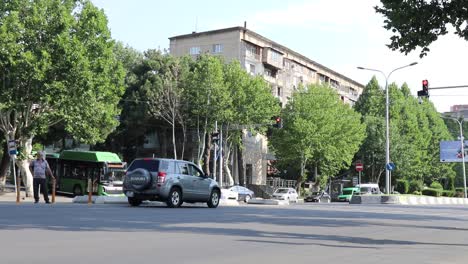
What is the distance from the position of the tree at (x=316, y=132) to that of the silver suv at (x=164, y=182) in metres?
41.5

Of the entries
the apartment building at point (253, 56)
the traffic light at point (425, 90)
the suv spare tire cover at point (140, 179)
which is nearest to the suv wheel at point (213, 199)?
the suv spare tire cover at point (140, 179)

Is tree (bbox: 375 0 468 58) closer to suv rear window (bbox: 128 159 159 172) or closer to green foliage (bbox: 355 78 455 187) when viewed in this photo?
suv rear window (bbox: 128 159 159 172)

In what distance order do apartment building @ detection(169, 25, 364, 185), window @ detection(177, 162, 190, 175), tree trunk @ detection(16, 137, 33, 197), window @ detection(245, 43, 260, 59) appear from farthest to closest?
window @ detection(245, 43, 260, 59), apartment building @ detection(169, 25, 364, 185), tree trunk @ detection(16, 137, 33, 197), window @ detection(177, 162, 190, 175)

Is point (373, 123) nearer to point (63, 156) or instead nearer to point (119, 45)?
point (119, 45)

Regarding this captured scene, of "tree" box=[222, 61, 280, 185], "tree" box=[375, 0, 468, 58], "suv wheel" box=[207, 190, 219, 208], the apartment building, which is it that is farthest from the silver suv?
the apartment building

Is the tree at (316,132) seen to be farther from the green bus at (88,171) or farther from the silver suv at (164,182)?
the silver suv at (164,182)

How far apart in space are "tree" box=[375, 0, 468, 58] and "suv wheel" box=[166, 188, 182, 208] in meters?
9.15

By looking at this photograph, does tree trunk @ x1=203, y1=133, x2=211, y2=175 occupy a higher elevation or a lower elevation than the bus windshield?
higher

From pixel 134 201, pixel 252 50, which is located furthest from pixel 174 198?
pixel 252 50

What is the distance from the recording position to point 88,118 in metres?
38.9

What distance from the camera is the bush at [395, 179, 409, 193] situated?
7825 centimetres

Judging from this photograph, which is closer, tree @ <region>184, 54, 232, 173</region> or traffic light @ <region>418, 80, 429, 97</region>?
traffic light @ <region>418, 80, 429, 97</region>

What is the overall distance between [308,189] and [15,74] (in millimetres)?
47553

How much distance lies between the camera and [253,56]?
71.3 metres
